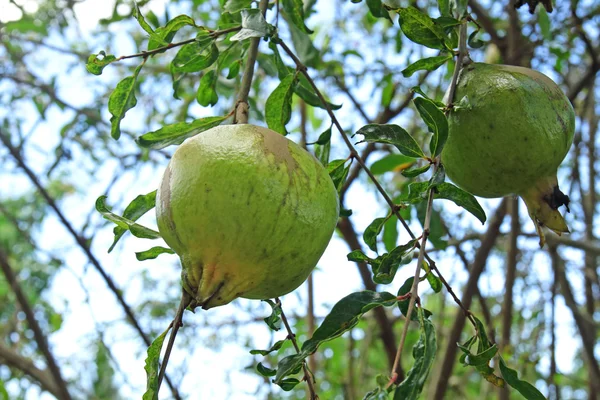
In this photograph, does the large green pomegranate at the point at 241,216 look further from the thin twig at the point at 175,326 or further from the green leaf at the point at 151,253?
the green leaf at the point at 151,253

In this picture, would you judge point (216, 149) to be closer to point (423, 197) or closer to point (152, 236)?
point (152, 236)

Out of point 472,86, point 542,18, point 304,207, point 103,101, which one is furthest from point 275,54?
point 103,101

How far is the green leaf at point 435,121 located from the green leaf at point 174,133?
415 mm

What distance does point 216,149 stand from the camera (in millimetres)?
979

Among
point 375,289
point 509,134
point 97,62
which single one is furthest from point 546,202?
point 375,289

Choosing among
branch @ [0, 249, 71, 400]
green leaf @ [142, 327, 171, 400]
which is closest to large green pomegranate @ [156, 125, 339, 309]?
green leaf @ [142, 327, 171, 400]

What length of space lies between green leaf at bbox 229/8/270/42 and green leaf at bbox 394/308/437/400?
56 centimetres

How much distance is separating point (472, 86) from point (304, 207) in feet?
1.53

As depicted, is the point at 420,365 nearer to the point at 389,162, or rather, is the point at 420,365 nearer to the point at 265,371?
the point at 265,371

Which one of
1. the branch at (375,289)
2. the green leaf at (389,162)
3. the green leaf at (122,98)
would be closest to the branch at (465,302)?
the branch at (375,289)

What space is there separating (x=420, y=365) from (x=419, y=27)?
0.67 m

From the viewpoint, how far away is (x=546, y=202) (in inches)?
49.6

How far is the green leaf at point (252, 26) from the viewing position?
3.80 ft

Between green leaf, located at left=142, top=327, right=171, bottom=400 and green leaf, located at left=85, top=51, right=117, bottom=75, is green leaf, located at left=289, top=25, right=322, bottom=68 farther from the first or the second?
green leaf, located at left=142, top=327, right=171, bottom=400
